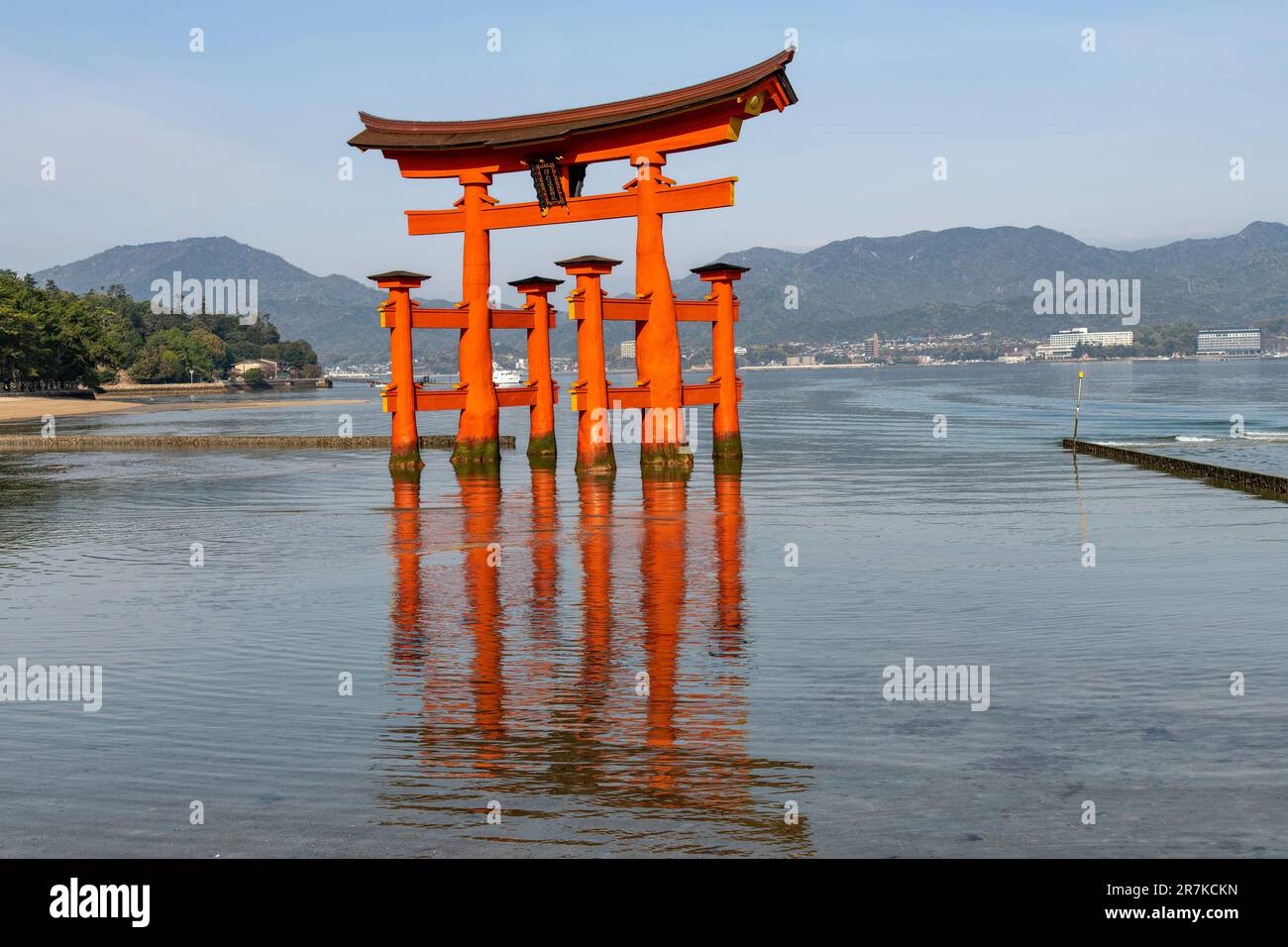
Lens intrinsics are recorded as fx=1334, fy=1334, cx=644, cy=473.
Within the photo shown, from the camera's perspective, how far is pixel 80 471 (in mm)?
47000

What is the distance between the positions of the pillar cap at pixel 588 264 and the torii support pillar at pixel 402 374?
4993 mm

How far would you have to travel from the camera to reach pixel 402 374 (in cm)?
4053

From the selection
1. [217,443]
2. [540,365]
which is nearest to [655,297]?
[540,365]

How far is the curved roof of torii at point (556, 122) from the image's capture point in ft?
111

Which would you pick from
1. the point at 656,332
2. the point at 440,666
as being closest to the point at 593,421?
the point at 656,332

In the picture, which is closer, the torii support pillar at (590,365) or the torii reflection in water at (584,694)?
the torii reflection in water at (584,694)

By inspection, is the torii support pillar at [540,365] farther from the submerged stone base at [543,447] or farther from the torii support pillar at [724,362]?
the torii support pillar at [724,362]

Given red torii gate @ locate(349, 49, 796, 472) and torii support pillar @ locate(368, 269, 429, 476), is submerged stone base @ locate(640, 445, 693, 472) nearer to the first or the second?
red torii gate @ locate(349, 49, 796, 472)

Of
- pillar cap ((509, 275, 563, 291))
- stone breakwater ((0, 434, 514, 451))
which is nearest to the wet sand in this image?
stone breakwater ((0, 434, 514, 451))

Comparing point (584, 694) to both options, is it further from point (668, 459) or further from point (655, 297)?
point (668, 459)

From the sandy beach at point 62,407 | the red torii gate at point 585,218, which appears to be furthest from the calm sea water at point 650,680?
the sandy beach at point 62,407

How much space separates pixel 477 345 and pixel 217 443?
2453 cm

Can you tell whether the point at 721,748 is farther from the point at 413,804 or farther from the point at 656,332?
the point at 656,332
